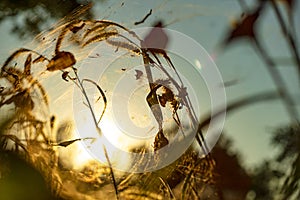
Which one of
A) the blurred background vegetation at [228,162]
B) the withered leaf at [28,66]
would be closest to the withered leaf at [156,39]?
the blurred background vegetation at [228,162]

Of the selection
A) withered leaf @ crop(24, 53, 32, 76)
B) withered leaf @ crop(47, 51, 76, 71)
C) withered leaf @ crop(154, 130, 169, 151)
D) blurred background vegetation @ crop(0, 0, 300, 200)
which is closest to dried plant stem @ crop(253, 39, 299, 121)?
blurred background vegetation @ crop(0, 0, 300, 200)

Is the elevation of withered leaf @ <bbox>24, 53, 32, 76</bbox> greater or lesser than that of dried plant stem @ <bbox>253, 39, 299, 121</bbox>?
greater

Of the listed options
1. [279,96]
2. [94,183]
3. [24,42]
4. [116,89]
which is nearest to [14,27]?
[24,42]

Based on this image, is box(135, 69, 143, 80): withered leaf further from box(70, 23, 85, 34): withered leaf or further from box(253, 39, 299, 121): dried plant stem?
box(253, 39, 299, 121): dried plant stem

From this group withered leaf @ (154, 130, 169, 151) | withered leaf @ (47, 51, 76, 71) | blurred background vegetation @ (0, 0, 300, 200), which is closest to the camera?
blurred background vegetation @ (0, 0, 300, 200)

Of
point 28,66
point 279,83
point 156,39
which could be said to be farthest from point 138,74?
point 279,83

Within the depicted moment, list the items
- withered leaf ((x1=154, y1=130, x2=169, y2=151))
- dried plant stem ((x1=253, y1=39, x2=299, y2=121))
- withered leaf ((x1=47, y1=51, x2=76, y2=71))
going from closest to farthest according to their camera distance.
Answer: dried plant stem ((x1=253, y1=39, x2=299, y2=121)), withered leaf ((x1=154, y1=130, x2=169, y2=151)), withered leaf ((x1=47, y1=51, x2=76, y2=71))

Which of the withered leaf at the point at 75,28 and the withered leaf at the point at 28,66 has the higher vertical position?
the withered leaf at the point at 75,28

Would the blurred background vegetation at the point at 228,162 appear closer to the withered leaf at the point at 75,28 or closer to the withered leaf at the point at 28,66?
the withered leaf at the point at 75,28

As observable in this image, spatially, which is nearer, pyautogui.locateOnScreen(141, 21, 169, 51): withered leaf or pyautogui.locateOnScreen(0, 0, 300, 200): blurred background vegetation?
pyautogui.locateOnScreen(0, 0, 300, 200): blurred background vegetation

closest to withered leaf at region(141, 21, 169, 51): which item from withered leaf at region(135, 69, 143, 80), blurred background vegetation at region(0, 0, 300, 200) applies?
withered leaf at region(135, 69, 143, 80)

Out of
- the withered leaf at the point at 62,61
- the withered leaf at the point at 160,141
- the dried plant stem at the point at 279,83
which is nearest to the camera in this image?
the dried plant stem at the point at 279,83
